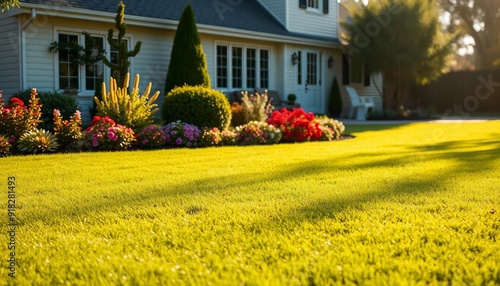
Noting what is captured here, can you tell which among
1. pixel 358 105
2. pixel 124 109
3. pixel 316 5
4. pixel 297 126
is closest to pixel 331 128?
pixel 297 126

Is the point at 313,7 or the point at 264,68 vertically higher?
the point at 313,7

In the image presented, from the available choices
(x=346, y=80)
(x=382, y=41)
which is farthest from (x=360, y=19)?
(x=346, y=80)

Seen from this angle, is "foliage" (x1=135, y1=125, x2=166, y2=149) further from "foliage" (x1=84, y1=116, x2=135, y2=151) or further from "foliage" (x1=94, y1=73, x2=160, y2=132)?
"foliage" (x1=94, y1=73, x2=160, y2=132)

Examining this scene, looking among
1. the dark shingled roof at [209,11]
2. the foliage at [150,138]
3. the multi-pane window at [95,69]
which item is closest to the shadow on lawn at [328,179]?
the foliage at [150,138]

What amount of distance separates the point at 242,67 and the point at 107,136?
895cm

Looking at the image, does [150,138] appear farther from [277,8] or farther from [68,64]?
[277,8]

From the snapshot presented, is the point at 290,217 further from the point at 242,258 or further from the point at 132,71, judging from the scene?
the point at 132,71

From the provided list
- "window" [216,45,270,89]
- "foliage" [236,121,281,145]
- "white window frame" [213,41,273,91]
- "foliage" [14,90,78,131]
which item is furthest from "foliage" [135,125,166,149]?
"window" [216,45,270,89]

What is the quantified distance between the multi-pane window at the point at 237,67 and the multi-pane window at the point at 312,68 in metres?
3.54

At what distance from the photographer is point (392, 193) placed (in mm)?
4785

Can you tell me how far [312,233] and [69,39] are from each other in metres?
11.2

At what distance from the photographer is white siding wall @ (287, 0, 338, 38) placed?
19375 mm

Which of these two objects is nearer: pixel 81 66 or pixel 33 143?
pixel 33 143

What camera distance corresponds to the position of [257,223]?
12.3 feet
